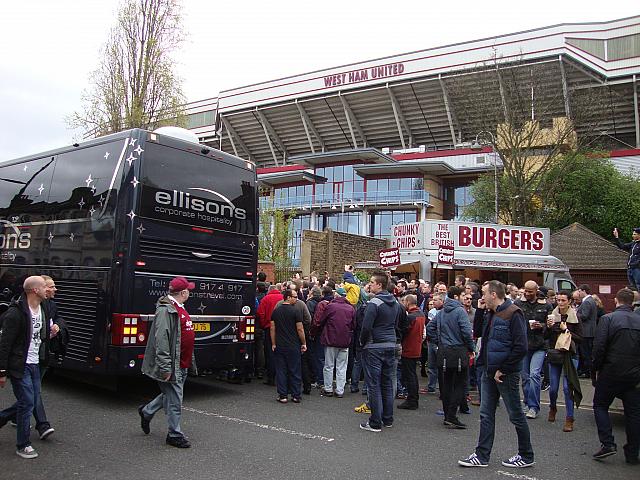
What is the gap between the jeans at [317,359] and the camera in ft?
34.0

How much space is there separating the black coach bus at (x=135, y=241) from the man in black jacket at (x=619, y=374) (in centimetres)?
519

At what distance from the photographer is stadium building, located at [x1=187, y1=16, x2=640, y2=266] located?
42.8 m

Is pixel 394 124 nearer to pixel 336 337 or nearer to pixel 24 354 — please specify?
pixel 336 337

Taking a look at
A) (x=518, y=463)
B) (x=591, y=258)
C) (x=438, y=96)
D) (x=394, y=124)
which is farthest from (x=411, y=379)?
(x=394, y=124)

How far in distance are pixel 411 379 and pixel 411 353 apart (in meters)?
0.39

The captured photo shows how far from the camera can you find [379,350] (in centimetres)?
721

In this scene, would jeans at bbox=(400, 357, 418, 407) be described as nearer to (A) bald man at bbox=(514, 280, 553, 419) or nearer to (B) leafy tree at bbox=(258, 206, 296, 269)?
(A) bald man at bbox=(514, 280, 553, 419)

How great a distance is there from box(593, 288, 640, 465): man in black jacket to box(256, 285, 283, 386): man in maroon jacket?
5.35 metres

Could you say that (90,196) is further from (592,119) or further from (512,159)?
(592,119)

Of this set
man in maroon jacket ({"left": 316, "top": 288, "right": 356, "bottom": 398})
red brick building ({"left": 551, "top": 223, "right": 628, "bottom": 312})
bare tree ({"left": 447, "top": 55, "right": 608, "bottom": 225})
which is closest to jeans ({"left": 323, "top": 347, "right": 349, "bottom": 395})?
man in maroon jacket ({"left": 316, "top": 288, "right": 356, "bottom": 398})

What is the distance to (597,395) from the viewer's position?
6.26m

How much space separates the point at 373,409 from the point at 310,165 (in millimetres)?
48357

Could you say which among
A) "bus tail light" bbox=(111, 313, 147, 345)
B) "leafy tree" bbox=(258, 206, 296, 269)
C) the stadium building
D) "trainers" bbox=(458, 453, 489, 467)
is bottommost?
"trainers" bbox=(458, 453, 489, 467)

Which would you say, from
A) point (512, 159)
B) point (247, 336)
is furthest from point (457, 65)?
point (247, 336)
